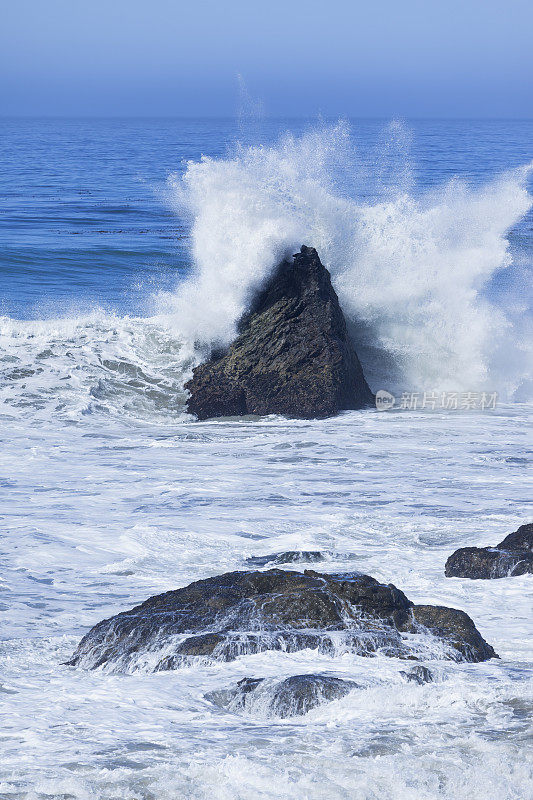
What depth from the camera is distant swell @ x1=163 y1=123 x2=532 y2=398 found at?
38.5 feet

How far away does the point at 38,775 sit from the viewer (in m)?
3.47

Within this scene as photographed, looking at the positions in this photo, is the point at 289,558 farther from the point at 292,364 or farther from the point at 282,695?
A: the point at 292,364

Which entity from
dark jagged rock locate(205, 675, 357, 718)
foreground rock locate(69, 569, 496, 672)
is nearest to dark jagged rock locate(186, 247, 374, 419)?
foreground rock locate(69, 569, 496, 672)

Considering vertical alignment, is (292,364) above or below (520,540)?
above

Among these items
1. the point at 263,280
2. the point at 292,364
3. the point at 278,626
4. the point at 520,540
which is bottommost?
the point at 278,626

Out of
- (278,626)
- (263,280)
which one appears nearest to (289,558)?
(278,626)

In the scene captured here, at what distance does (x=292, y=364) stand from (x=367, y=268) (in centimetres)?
280

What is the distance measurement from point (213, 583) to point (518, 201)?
10826 millimetres

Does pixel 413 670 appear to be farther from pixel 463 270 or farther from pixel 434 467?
pixel 463 270

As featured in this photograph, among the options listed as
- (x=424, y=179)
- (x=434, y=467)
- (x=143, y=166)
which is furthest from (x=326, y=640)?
(x=143, y=166)

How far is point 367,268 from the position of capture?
1242 cm

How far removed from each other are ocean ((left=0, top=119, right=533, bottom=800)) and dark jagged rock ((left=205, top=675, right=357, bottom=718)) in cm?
6

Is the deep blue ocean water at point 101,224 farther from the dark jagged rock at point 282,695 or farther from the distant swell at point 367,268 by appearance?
the dark jagged rock at point 282,695

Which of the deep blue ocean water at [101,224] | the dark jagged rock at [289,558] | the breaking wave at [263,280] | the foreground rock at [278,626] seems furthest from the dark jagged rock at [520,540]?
the deep blue ocean water at [101,224]
